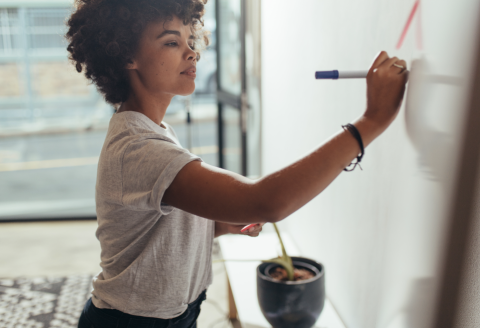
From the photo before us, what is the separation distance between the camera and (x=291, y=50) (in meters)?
1.73

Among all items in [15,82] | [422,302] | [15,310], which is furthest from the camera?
[15,82]

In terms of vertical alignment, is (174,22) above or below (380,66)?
above

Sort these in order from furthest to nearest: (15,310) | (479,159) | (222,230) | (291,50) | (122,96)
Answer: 1. (15,310)
2. (291,50)
3. (222,230)
4. (122,96)
5. (479,159)

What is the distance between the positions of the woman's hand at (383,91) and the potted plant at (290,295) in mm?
560

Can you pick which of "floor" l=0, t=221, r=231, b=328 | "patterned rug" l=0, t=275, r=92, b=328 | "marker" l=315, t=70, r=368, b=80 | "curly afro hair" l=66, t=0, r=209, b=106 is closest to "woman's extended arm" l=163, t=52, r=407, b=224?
"marker" l=315, t=70, r=368, b=80

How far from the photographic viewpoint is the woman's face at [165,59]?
90 cm

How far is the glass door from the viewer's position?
2443 mm

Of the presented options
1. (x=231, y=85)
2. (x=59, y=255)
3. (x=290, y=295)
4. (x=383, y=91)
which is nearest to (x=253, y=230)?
(x=290, y=295)

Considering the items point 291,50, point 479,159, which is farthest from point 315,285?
point 291,50

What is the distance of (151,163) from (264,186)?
199 millimetres

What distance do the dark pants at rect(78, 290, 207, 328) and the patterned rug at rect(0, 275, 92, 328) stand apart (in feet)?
4.02

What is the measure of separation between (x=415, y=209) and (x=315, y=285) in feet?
1.29

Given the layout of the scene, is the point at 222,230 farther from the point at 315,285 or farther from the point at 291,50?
the point at 291,50

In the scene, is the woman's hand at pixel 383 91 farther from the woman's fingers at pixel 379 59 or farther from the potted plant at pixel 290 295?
the potted plant at pixel 290 295
